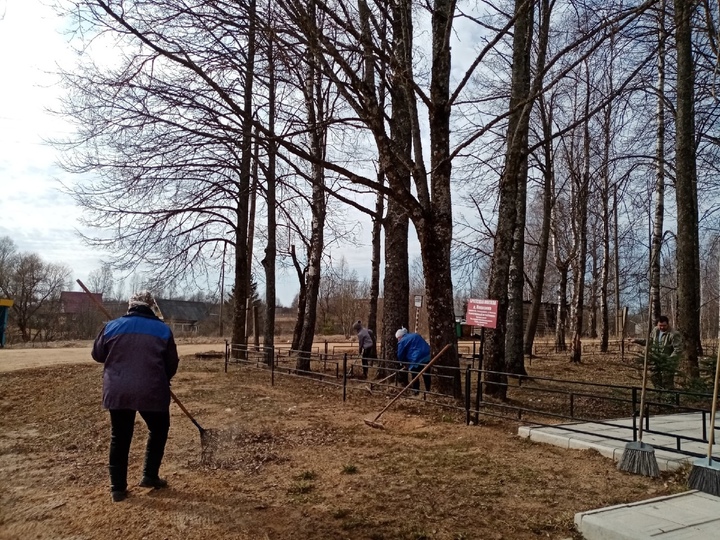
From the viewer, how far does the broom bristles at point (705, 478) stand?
Result: 4344mm

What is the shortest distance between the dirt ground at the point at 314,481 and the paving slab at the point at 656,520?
200mm

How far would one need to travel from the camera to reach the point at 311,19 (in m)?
7.77

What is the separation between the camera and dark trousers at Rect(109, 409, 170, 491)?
443 cm

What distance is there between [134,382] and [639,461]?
4.47 meters

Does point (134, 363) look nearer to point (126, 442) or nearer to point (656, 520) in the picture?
point (126, 442)

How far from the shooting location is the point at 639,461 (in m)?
5.13

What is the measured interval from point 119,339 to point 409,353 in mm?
6747

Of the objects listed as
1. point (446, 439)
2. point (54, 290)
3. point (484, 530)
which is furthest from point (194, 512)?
point (54, 290)

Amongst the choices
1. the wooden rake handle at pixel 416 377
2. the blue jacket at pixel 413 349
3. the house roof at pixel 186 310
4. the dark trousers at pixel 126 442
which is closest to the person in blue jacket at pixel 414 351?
the blue jacket at pixel 413 349

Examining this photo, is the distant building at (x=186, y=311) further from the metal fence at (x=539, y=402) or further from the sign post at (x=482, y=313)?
the sign post at (x=482, y=313)

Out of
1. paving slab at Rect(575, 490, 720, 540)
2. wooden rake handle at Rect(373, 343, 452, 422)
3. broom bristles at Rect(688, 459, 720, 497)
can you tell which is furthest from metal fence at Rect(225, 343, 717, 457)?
paving slab at Rect(575, 490, 720, 540)

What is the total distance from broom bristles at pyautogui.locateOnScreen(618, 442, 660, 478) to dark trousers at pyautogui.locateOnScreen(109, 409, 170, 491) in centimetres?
415

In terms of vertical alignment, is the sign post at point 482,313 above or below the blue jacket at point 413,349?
above

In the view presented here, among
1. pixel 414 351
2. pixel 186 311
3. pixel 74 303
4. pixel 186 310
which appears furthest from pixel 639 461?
pixel 186 310
